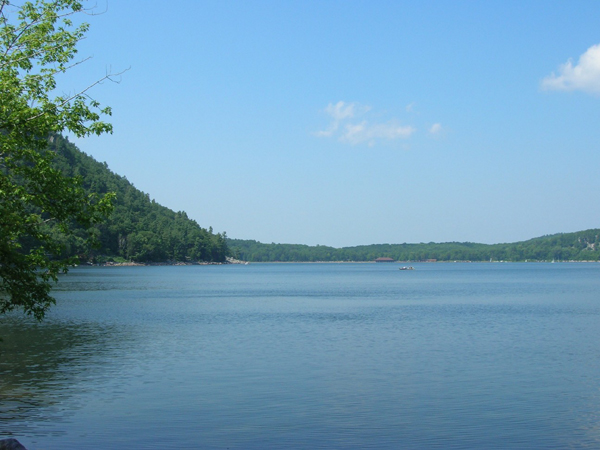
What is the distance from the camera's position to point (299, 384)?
950 inches

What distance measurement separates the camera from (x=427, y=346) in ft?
113

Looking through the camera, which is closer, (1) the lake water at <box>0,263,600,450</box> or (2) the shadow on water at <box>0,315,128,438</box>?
(1) the lake water at <box>0,263,600,450</box>

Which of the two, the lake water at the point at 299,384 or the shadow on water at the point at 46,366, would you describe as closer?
the lake water at the point at 299,384

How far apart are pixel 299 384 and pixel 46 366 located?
37.5 ft

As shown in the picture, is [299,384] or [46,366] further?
[46,366]

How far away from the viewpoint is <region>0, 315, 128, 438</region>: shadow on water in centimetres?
1911

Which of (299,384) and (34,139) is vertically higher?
(34,139)

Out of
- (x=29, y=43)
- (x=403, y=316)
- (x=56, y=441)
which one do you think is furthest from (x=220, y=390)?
(x=403, y=316)

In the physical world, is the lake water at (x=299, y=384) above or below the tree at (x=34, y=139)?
below

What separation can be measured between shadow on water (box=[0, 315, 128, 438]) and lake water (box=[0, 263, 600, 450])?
0.25ft

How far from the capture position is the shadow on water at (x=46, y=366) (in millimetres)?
19109

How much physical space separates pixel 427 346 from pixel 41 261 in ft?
71.1

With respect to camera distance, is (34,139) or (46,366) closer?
(34,139)

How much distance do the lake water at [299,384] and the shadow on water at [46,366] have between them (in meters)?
0.08
